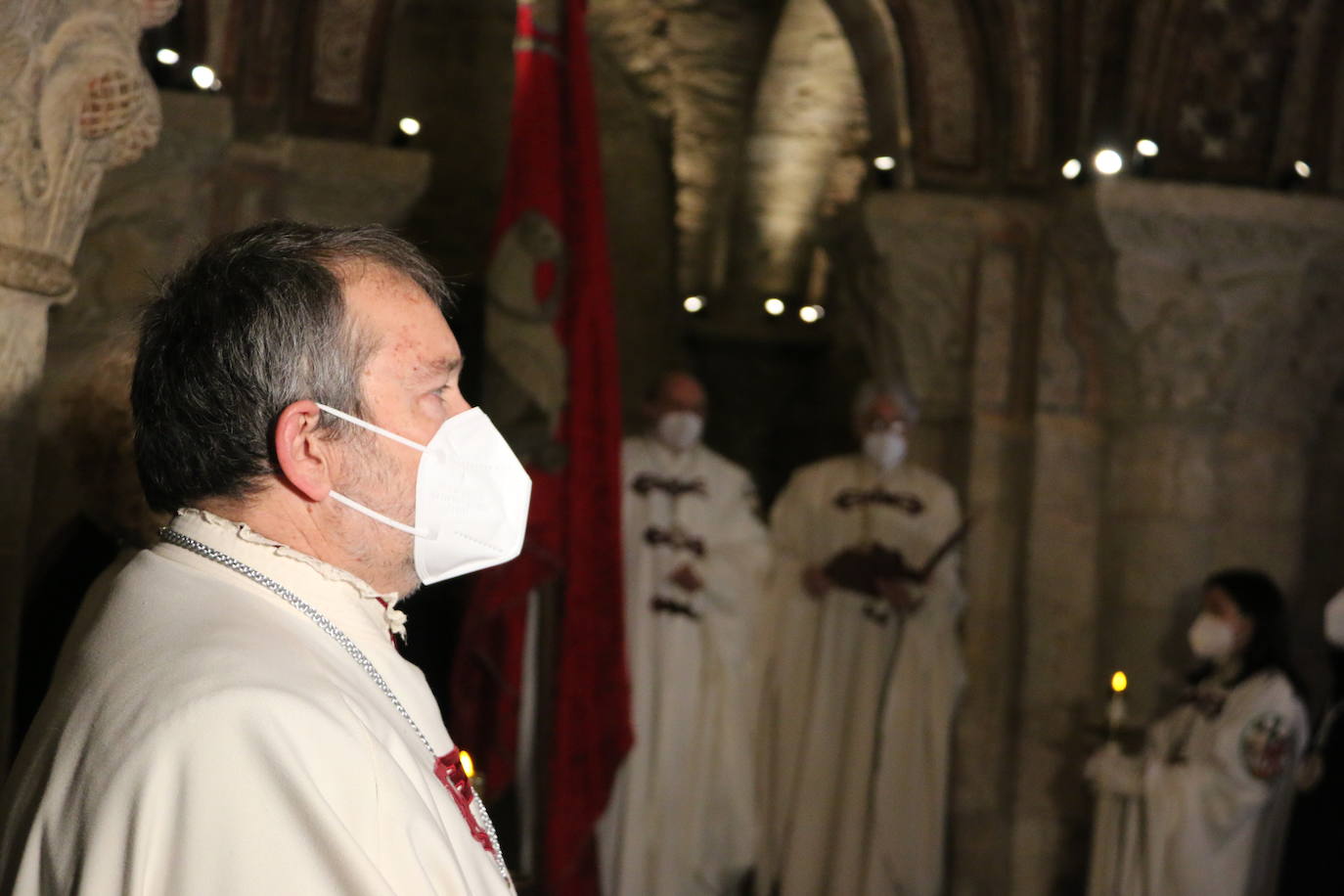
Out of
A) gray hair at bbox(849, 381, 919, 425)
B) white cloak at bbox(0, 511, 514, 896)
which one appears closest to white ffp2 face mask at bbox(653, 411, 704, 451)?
gray hair at bbox(849, 381, 919, 425)

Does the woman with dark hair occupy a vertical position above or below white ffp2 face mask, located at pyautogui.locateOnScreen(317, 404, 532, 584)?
below

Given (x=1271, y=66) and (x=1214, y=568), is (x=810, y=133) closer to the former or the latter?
(x=1271, y=66)

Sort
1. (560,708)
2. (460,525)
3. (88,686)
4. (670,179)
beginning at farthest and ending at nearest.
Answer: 1. (670,179)
2. (560,708)
3. (460,525)
4. (88,686)

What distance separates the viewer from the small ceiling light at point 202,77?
15.7 feet

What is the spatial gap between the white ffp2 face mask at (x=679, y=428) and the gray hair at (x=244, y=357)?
413cm

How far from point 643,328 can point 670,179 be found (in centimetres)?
83

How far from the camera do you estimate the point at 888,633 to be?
18.4ft

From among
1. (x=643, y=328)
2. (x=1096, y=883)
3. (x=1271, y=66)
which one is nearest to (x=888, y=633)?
(x=1096, y=883)

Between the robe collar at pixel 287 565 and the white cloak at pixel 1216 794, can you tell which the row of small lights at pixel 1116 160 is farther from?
the robe collar at pixel 287 565

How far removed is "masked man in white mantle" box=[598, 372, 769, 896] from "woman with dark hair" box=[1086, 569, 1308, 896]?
4.27 feet

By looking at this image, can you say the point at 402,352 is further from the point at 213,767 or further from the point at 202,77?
the point at 202,77

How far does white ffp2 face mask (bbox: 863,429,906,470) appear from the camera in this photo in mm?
5691

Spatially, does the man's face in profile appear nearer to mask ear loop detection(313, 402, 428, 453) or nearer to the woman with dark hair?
mask ear loop detection(313, 402, 428, 453)

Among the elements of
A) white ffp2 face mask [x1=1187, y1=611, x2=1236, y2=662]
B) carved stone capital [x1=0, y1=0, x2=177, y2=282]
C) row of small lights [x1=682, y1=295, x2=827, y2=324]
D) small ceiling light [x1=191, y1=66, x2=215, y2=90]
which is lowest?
white ffp2 face mask [x1=1187, y1=611, x2=1236, y2=662]
